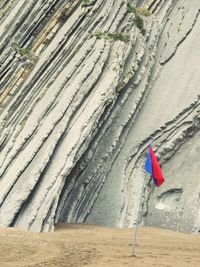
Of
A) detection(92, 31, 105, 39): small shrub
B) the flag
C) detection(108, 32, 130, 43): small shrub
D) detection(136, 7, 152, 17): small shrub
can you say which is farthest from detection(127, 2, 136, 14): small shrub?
the flag

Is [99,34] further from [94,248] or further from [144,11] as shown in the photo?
[94,248]

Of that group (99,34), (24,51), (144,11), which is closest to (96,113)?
(99,34)

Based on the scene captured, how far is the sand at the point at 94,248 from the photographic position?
11.5m

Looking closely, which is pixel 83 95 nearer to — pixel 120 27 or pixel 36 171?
pixel 36 171

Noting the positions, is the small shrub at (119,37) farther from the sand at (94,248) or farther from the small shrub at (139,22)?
the sand at (94,248)

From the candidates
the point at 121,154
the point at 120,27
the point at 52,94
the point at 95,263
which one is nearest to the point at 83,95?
the point at 52,94

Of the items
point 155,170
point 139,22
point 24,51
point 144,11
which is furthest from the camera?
point 144,11

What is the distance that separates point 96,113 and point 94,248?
7.12m

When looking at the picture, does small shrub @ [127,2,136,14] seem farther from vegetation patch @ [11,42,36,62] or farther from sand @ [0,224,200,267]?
sand @ [0,224,200,267]

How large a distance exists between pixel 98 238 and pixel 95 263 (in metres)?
3.84

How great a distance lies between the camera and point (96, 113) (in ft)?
63.1

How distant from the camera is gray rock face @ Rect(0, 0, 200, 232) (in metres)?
17.9

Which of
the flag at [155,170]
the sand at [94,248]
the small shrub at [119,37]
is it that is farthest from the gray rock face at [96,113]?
the flag at [155,170]

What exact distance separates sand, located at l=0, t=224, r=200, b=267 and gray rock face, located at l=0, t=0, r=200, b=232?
4.82ft
